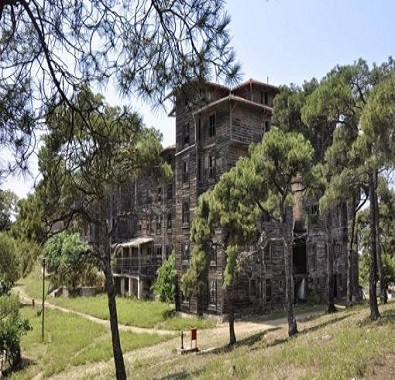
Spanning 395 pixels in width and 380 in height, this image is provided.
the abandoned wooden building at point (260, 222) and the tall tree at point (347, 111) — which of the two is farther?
the abandoned wooden building at point (260, 222)

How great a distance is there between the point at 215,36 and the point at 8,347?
20.3 meters

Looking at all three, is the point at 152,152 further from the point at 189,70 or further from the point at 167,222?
the point at 167,222

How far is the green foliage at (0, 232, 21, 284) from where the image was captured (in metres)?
13.8

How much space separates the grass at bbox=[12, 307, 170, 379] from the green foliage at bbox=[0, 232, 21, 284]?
764 centimetres

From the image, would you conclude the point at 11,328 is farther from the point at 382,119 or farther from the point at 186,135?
the point at 382,119

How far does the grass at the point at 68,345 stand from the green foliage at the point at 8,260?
7.64 meters

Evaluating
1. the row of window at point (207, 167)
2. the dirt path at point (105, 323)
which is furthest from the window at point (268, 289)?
the row of window at point (207, 167)

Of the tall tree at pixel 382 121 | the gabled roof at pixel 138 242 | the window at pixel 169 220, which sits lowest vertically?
the gabled roof at pixel 138 242

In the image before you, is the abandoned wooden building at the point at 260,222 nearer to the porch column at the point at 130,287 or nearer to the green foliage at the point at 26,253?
the porch column at the point at 130,287

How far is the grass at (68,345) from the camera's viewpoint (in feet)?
69.0

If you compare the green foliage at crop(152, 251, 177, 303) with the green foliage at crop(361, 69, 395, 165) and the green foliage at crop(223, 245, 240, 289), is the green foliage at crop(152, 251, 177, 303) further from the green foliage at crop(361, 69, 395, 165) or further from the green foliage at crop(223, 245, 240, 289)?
the green foliage at crop(361, 69, 395, 165)

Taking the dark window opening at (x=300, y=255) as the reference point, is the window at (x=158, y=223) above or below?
above

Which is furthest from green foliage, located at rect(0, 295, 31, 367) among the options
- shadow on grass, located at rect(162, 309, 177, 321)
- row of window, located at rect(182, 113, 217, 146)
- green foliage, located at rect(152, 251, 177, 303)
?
row of window, located at rect(182, 113, 217, 146)

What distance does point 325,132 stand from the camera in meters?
27.5
